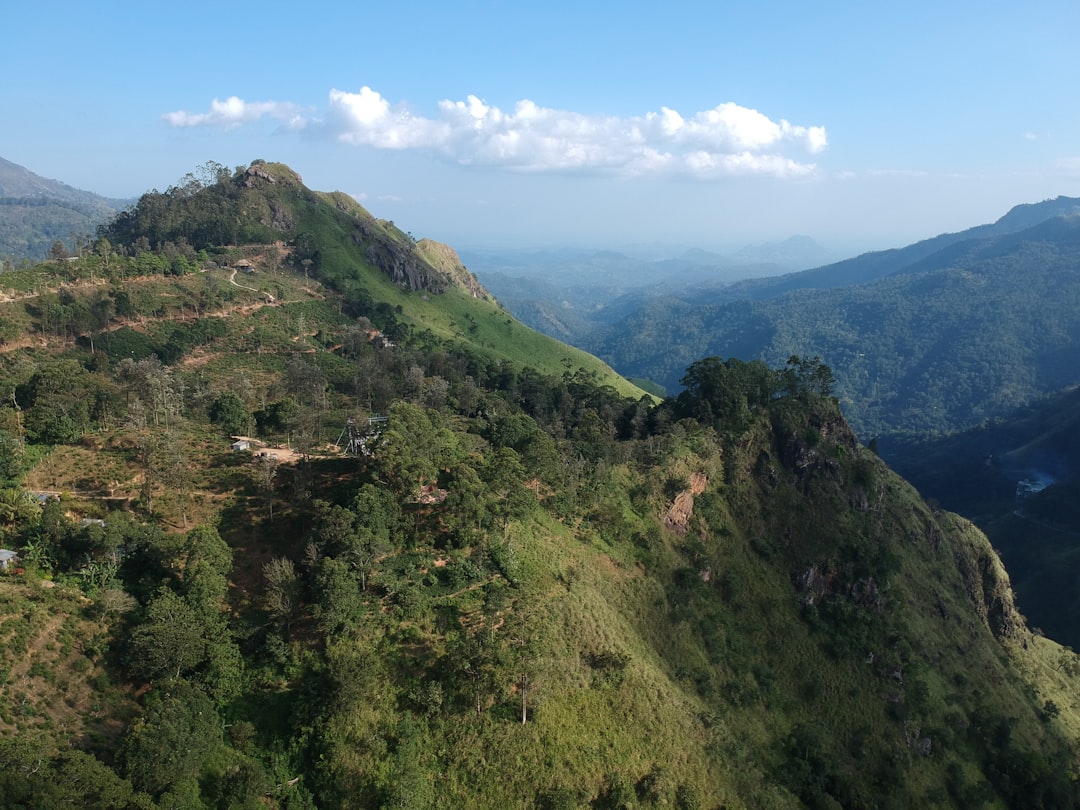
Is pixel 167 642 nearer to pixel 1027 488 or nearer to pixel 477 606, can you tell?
pixel 477 606

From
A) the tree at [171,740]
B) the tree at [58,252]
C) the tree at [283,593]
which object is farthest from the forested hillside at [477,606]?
the tree at [58,252]

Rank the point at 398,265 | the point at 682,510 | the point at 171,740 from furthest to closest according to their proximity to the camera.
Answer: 1. the point at 398,265
2. the point at 682,510
3. the point at 171,740

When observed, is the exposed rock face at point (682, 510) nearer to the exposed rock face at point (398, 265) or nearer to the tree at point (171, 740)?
the tree at point (171, 740)

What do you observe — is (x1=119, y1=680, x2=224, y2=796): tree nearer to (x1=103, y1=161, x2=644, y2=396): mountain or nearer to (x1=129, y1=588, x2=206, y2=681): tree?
(x1=129, y1=588, x2=206, y2=681): tree

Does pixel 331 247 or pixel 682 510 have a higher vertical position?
pixel 331 247

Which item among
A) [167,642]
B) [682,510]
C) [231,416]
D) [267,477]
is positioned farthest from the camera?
[682,510]

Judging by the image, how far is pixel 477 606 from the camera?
37844mm

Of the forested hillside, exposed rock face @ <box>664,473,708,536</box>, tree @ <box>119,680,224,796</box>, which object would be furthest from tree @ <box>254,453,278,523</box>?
exposed rock face @ <box>664,473,708,536</box>

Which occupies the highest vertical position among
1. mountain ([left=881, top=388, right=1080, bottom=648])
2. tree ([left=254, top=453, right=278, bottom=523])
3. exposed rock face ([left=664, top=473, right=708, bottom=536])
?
tree ([left=254, top=453, right=278, bottom=523])

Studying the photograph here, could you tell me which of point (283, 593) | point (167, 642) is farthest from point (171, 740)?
point (283, 593)

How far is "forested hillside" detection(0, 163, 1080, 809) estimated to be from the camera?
98.1 ft

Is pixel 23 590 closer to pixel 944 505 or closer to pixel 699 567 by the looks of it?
pixel 699 567

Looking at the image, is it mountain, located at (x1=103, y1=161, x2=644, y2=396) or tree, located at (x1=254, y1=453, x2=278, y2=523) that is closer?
tree, located at (x1=254, y1=453, x2=278, y2=523)

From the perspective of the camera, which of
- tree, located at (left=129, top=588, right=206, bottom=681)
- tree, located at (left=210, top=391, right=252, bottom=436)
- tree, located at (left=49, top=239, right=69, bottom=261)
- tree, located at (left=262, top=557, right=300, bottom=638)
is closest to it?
tree, located at (left=129, top=588, right=206, bottom=681)
